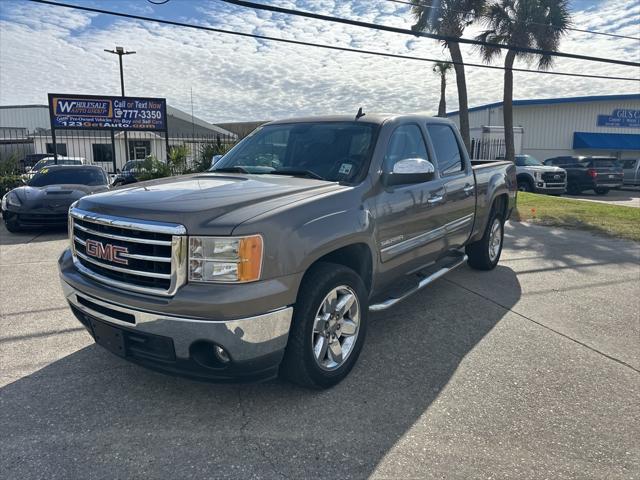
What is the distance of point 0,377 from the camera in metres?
3.53

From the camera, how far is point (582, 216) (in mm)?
12438

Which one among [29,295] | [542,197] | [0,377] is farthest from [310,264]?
[542,197]

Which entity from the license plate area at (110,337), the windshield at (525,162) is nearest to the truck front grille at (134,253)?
the license plate area at (110,337)

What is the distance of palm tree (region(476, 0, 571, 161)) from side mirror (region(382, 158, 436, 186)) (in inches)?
686

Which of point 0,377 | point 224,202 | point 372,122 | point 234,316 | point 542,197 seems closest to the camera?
point 234,316

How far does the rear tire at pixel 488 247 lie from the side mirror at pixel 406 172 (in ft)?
9.36

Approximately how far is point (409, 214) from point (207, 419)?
7.46 feet

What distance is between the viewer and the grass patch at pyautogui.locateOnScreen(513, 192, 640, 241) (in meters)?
10.7

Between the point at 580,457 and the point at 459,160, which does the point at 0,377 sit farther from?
the point at 459,160

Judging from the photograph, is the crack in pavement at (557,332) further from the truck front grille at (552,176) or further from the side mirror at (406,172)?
the truck front grille at (552,176)

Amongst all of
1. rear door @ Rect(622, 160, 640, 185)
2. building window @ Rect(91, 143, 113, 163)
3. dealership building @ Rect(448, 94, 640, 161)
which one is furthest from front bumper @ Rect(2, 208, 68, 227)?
dealership building @ Rect(448, 94, 640, 161)

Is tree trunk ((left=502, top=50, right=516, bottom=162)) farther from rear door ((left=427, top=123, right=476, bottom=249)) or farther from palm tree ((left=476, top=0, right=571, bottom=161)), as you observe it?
rear door ((left=427, top=123, right=476, bottom=249))

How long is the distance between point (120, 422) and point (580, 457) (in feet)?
8.74

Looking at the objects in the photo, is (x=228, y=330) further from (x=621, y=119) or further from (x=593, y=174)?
(x=621, y=119)
